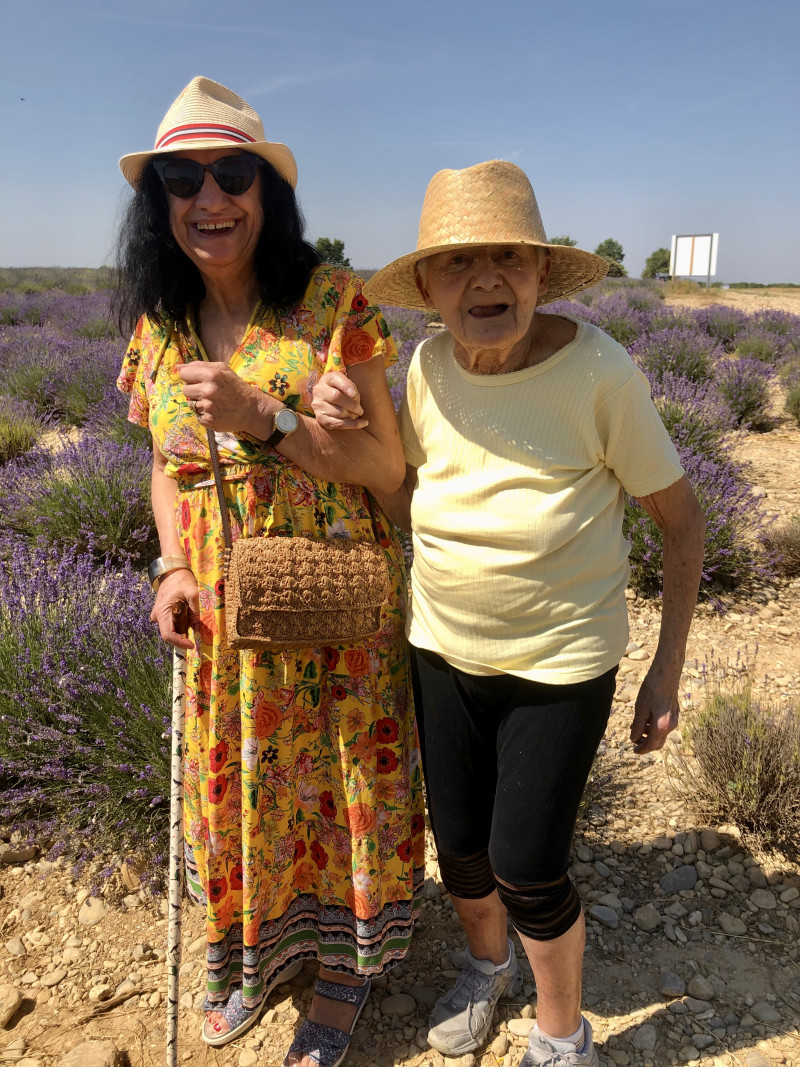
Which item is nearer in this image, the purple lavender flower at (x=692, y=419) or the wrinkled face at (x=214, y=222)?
the wrinkled face at (x=214, y=222)

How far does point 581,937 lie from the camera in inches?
66.2

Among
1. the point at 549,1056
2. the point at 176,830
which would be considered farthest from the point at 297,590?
the point at 549,1056

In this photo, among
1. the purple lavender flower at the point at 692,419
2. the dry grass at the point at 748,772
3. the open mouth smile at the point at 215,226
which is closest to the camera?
the open mouth smile at the point at 215,226

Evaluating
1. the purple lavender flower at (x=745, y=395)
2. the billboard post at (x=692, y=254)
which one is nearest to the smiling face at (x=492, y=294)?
the purple lavender flower at (x=745, y=395)

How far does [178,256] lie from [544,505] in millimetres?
1055

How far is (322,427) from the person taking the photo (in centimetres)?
162

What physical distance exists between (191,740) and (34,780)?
146 centimetres

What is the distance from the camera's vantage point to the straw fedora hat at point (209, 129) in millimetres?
1656

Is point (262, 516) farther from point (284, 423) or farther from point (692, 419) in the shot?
point (692, 419)

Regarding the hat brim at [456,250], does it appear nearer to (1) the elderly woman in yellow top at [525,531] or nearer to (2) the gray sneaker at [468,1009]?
(1) the elderly woman in yellow top at [525,531]

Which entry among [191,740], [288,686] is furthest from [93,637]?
[288,686]

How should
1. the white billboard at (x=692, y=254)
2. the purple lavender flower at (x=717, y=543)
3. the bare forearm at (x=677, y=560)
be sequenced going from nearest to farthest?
the bare forearm at (x=677, y=560)
the purple lavender flower at (x=717, y=543)
the white billboard at (x=692, y=254)

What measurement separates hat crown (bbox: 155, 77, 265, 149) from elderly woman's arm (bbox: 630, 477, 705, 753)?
1.18m

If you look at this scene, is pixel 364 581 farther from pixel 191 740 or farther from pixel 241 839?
pixel 241 839
